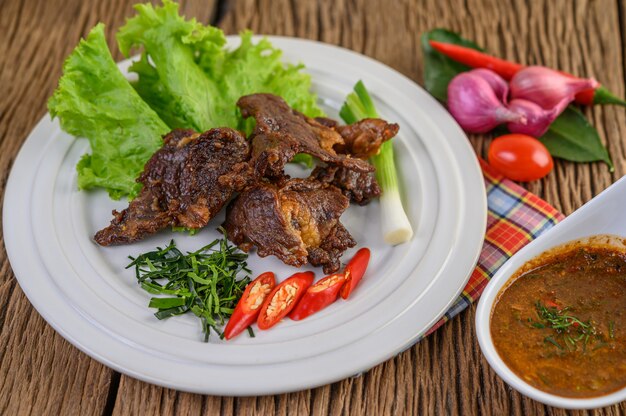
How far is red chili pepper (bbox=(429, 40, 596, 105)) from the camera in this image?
19.1 ft

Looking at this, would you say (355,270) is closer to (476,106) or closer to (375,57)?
(476,106)

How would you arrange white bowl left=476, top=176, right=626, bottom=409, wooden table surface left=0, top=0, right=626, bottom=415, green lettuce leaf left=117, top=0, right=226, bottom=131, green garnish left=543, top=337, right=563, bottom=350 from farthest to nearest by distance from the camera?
1. green lettuce leaf left=117, top=0, right=226, bottom=131
2. wooden table surface left=0, top=0, right=626, bottom=415
3. green garnish left=543, top=337, right=563, bottom=350
4. white bowl left=476, top=176, right=626, bottom=409

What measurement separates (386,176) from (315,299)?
3.87 ft

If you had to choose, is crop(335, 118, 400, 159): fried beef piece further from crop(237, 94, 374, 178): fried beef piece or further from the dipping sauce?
the dipping sauce

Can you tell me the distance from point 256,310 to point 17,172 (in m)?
2.13

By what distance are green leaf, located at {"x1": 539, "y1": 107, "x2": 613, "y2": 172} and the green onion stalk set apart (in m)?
1.39

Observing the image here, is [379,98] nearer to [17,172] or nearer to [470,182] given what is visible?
[470,182]

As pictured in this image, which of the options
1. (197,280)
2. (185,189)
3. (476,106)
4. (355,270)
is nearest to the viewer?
(197,280)

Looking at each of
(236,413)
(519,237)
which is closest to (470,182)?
(519,237)

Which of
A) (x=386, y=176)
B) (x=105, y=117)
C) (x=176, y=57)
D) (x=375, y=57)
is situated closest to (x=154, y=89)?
(x=176, y=57)

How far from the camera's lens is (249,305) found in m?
3.99

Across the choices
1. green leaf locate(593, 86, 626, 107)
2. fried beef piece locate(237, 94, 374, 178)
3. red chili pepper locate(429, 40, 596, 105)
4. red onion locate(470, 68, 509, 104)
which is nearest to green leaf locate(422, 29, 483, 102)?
red chili pepper locate(429, 40, 596, 105)

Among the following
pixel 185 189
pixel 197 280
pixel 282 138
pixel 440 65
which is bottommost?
pixel 440 65

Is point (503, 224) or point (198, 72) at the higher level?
point (198, 72)
